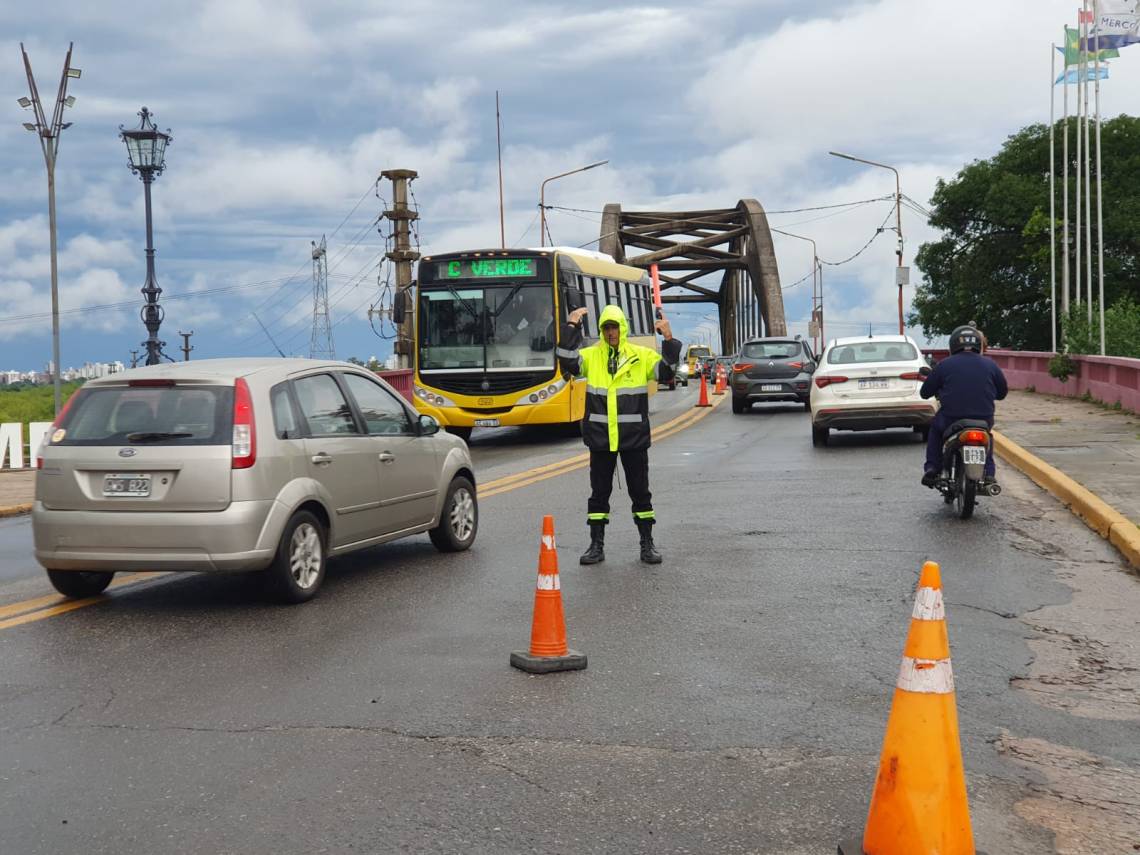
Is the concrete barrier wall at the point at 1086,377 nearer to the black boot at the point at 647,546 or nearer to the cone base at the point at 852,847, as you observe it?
the black boot at the point at 647,546

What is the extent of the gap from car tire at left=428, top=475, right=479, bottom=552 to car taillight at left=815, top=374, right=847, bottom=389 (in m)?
9.52

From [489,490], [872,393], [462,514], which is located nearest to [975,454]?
[462,514]

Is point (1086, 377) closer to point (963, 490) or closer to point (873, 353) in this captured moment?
point (873, 353)

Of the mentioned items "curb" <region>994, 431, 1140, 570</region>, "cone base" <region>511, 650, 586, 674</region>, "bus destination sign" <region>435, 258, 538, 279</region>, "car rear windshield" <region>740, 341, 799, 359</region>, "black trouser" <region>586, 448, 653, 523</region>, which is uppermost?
"bus destination sign" <region>435, 258, 538, 279</region>

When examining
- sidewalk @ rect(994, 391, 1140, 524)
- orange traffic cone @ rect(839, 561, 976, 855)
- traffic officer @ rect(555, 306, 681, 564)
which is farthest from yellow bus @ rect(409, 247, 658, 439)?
orange traffic cone @ rect(839, 561, 976, 855)

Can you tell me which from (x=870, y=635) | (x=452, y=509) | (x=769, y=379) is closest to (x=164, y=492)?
(x=452, y=509)

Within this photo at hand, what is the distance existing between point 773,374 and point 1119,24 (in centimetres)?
1313

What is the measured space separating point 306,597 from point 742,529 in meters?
4.25

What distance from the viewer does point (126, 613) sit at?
8312 millimetres

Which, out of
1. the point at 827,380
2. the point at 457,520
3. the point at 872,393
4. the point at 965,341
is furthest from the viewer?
the point at 827,380

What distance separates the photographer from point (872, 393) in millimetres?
19281

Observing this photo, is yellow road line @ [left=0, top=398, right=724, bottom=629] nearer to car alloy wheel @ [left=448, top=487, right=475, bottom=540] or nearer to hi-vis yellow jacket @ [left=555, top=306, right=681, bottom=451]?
car alloy wheel @ [left=448, top=487, right=475, bottom=540]

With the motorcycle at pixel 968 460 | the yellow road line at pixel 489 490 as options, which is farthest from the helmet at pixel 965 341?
the yellow road line at pixel 489 490

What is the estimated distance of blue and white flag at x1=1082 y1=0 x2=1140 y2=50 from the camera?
33.9 meters
